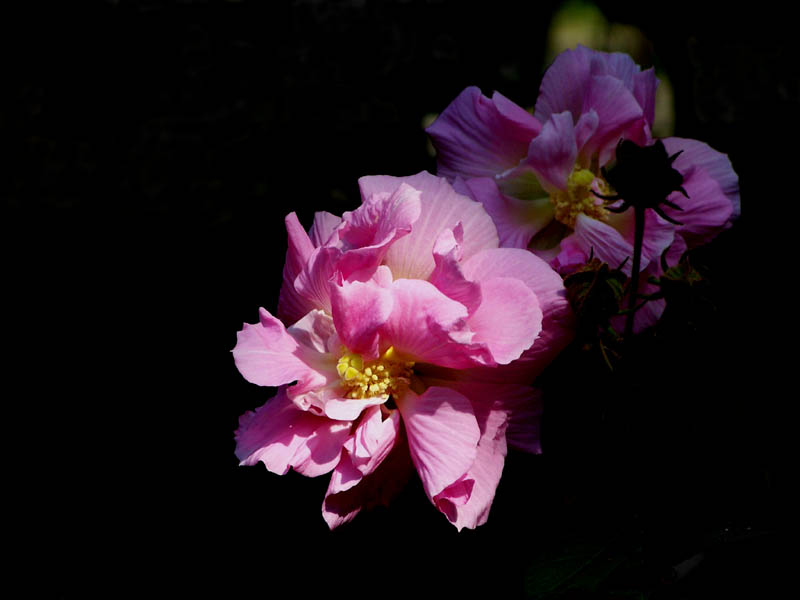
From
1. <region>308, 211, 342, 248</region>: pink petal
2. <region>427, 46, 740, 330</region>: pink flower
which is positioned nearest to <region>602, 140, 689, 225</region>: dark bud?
<region>427, 46, 740, 330</region>: pink flower

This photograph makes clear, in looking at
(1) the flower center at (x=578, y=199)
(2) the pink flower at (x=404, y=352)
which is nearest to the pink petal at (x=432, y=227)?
(2) the pink flower at (x=404, y=352)

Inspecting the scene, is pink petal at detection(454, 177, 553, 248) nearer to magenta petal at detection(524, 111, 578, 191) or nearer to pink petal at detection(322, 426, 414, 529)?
magenta petal at detection(524, 111, 578, 191)

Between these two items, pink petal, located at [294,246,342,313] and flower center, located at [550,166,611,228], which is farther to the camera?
flower center, located at [550,166,611,228]

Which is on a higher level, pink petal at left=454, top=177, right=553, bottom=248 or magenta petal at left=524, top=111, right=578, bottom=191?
magenta petal at left=524, top=111, right=578, bottom=191

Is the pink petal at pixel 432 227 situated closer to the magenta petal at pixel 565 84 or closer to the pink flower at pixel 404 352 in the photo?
the pink flower at pixel 404 352

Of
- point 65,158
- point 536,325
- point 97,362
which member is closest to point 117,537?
point 97,362
